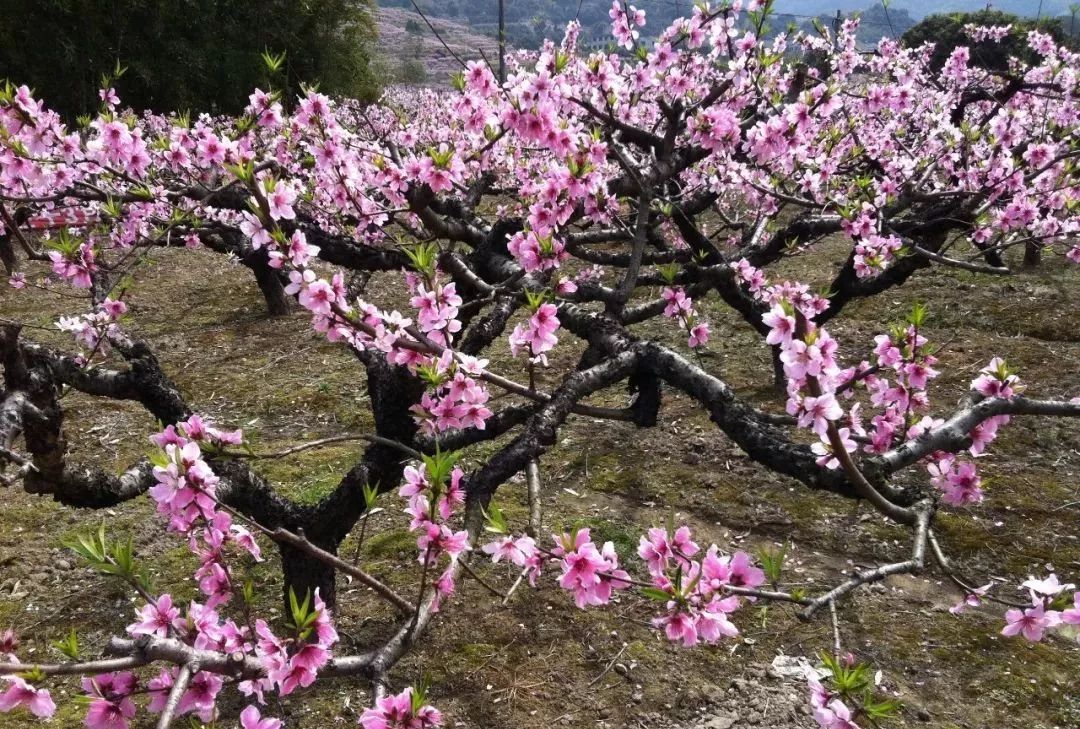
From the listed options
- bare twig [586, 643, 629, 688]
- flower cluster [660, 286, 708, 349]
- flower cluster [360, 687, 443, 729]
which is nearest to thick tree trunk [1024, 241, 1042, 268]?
flower cluster [660, 286, 708, 349]

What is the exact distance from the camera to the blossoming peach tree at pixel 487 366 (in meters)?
1.69

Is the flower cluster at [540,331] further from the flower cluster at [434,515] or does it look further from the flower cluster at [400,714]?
the flower cluster at [400,714]

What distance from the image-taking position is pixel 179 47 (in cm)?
1938

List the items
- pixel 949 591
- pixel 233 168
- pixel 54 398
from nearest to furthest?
pixel 233 168 < pixel 54 398 < pixel 949 591

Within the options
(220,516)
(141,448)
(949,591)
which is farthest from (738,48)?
(141,448)

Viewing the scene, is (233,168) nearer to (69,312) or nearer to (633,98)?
(633,98)

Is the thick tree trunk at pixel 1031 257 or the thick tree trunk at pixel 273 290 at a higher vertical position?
the thick tree trunk at pixel 1031 257

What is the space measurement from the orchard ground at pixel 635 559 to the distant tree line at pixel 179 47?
11.2 meters

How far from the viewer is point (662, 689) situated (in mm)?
3189

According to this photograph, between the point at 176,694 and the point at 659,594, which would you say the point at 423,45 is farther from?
the point at 176,694

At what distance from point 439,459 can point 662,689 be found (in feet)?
6.92

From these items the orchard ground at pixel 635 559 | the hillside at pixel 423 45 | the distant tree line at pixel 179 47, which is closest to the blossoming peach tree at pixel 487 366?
the orchard ground at pixel 635 559

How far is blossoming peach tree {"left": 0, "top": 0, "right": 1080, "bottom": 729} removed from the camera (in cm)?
169

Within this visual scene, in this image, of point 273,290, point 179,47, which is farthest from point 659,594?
point 179,47
